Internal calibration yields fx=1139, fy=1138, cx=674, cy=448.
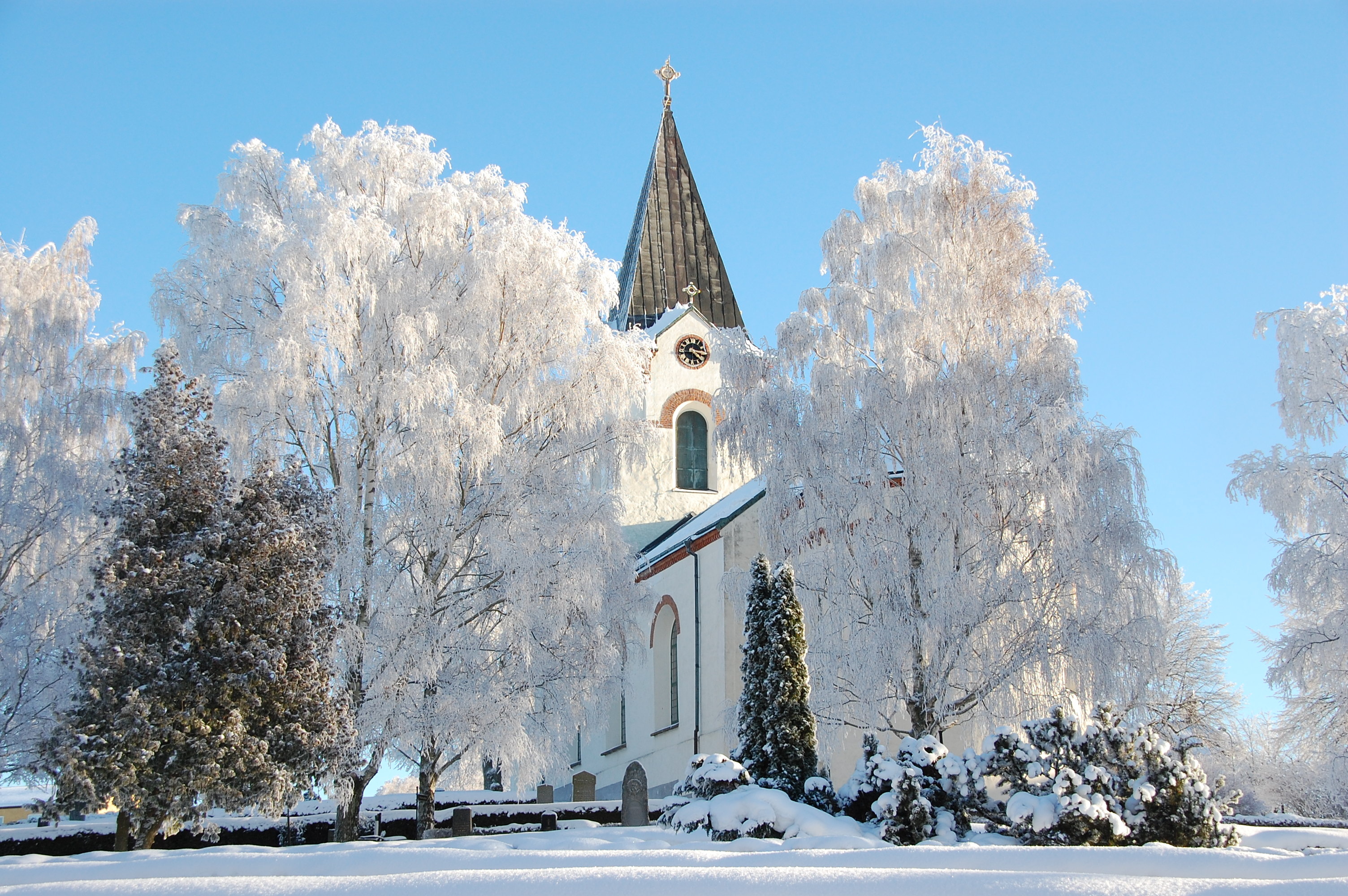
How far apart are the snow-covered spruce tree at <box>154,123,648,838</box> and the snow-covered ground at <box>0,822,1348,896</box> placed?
577 centimetres

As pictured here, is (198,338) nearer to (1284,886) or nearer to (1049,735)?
(1049,735)

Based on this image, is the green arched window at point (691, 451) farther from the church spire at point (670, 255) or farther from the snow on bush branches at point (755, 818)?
the snow on bush branches at point (755, 818)

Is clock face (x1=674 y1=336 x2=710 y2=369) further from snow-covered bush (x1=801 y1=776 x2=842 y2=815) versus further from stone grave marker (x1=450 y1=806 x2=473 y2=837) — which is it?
snow-covered bush (x1=801 y1=776 x2=842 y2=815)

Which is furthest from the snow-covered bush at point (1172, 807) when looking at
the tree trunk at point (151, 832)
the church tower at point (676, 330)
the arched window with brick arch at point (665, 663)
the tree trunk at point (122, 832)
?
the church tower at point (676, 330)

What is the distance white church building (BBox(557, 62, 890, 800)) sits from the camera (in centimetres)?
2336

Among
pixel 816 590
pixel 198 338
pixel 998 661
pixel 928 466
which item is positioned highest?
pixel 198 338

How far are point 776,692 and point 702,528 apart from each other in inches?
418

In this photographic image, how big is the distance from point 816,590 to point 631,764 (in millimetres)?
4808

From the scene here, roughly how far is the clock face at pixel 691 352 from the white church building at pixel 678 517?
3 cm

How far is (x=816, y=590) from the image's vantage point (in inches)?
677

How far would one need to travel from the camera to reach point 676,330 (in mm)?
31984

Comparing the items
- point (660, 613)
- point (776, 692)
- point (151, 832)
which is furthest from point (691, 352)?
point (151, 832)

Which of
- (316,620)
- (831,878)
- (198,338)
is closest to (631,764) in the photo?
(316,620)

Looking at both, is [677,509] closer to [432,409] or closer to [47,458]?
Result: [432,409]
